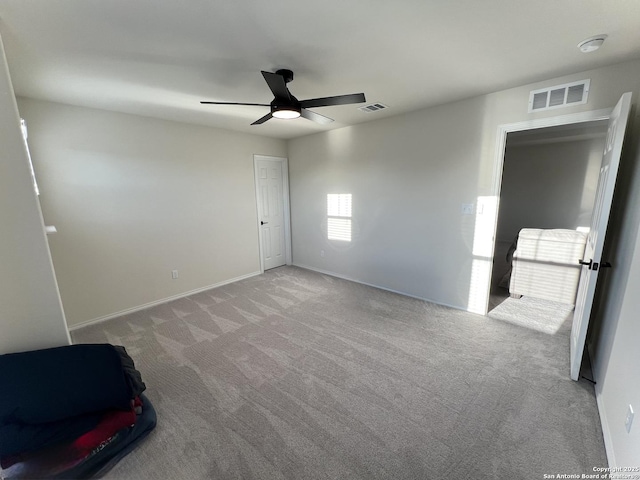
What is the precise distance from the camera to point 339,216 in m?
4.46

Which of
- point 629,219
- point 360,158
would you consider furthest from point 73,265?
point 629,219

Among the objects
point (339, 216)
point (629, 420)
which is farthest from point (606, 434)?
point (339, 216)

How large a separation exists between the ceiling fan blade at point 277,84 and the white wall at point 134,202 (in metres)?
2.30

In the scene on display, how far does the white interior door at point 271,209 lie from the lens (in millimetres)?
4773

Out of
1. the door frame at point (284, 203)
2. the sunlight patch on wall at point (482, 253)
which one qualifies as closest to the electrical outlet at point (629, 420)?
the sunlight patch on wall at point (482, 253)

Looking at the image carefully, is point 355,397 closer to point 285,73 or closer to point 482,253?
point 482,253

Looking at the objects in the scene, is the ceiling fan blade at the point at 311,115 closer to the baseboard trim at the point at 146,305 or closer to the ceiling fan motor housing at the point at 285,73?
the ceiling fan motor housing at the point at 285,73

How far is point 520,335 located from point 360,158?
118 inches

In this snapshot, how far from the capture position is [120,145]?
125 inches

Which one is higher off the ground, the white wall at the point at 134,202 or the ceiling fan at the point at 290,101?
the ceiling fan at the point at 290,101

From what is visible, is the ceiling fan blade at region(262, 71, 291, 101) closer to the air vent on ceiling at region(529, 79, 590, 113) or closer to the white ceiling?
the white ceiling

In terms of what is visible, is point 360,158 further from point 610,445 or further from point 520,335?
point 610,445

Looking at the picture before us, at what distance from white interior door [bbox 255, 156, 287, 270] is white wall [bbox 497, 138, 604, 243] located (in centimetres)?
508

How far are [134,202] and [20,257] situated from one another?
1.97 metres
